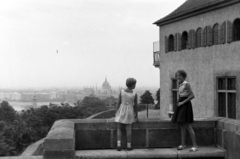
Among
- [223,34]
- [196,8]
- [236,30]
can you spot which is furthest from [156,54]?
[236,30]

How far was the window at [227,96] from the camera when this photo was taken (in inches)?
623

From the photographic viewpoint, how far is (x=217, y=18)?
17141mm

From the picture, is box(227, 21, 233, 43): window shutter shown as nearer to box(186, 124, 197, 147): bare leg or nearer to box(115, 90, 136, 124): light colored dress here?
box(186, 124, 197, 147): bare leg

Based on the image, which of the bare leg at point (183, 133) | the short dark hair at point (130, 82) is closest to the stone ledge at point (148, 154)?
the bare leg at point (183, 133)

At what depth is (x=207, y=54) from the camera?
18.1m

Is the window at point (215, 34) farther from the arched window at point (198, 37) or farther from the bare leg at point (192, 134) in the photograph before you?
the bare leg at point (192, 134)

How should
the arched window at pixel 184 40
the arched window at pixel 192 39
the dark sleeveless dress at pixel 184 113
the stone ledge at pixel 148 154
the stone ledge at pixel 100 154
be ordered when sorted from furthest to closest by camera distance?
the arched window at pixel 184 40 < the arched window at pixel 192 39 < the dark sleeveless dress at pixel 184 113 < the stone ledge at pixel 148 154 < the stone ledge at pixel 100 154

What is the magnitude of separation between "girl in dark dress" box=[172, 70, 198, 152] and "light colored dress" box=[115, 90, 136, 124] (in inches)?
33.2

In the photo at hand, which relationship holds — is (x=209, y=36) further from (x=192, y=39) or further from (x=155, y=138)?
(x=155, y=138)

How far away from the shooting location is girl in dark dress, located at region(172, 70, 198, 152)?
6555 millimetres

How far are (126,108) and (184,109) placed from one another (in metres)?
1.03

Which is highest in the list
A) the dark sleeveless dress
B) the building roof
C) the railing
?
the building roof

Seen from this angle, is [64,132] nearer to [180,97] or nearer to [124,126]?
[124,126]

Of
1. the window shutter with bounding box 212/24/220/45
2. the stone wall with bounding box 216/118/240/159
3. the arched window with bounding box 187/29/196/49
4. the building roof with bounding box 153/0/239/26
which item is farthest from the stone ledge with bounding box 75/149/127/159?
the arched window with bounding box 187/29/196/49
